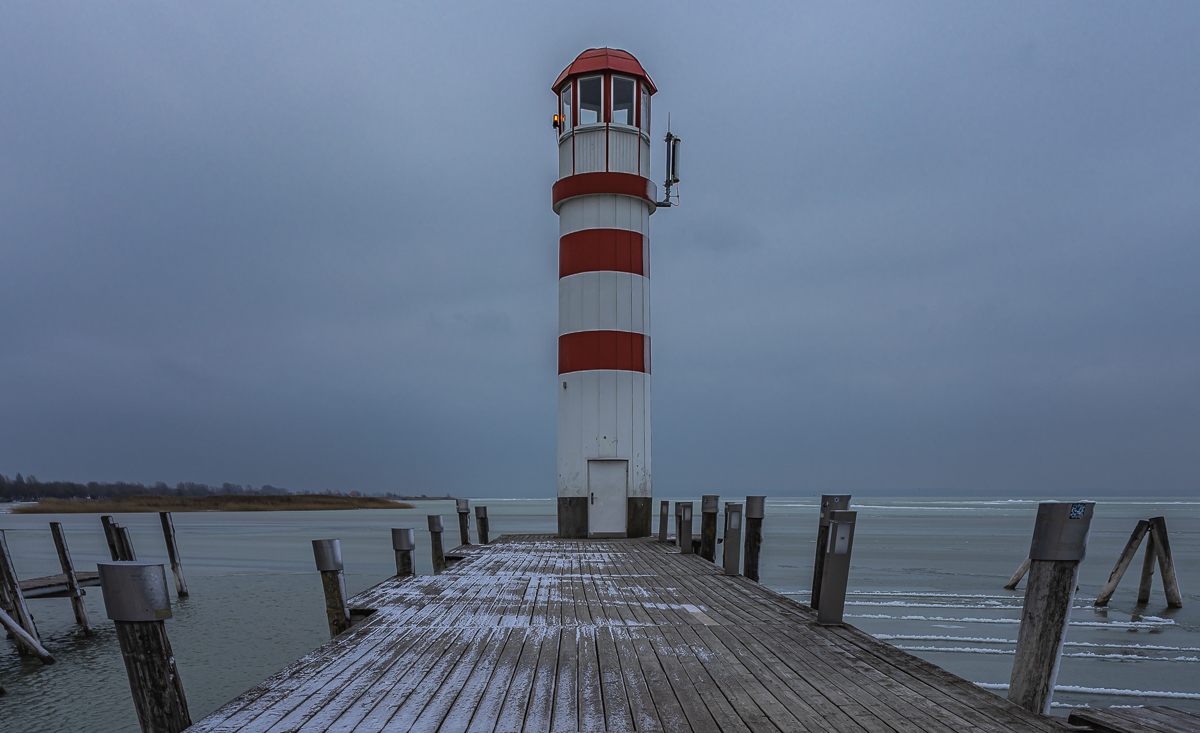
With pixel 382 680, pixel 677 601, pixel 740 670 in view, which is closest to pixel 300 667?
pixel 382 680

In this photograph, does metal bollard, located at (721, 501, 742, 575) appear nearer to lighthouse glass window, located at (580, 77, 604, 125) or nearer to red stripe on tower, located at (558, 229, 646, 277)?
red stripe on tower, located at (558, 229, 646, 277)

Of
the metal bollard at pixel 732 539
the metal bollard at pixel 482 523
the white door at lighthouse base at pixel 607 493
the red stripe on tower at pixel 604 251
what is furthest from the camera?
the metal bollard at pixel 482 523

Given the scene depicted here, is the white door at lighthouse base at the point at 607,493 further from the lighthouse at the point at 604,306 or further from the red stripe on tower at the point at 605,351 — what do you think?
the red stripe on tower at the point at 605,351

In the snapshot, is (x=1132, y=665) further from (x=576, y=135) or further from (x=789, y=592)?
(x=576, y=135)

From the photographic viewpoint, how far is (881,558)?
19.8m

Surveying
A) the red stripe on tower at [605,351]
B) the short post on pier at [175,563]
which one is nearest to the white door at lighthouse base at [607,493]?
the red stripe on tower at [605,351]

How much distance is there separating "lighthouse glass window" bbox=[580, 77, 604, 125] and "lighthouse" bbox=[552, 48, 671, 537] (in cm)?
2

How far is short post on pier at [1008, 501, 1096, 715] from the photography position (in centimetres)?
342

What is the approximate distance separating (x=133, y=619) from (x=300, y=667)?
1494 mm

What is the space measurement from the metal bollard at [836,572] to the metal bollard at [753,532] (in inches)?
131

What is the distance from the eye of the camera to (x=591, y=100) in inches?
574

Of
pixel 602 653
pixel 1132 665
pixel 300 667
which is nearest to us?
pixel 300 667

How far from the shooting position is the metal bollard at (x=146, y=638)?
2961 mm

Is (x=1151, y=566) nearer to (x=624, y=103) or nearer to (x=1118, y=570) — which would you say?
(x=1118, y=570)
